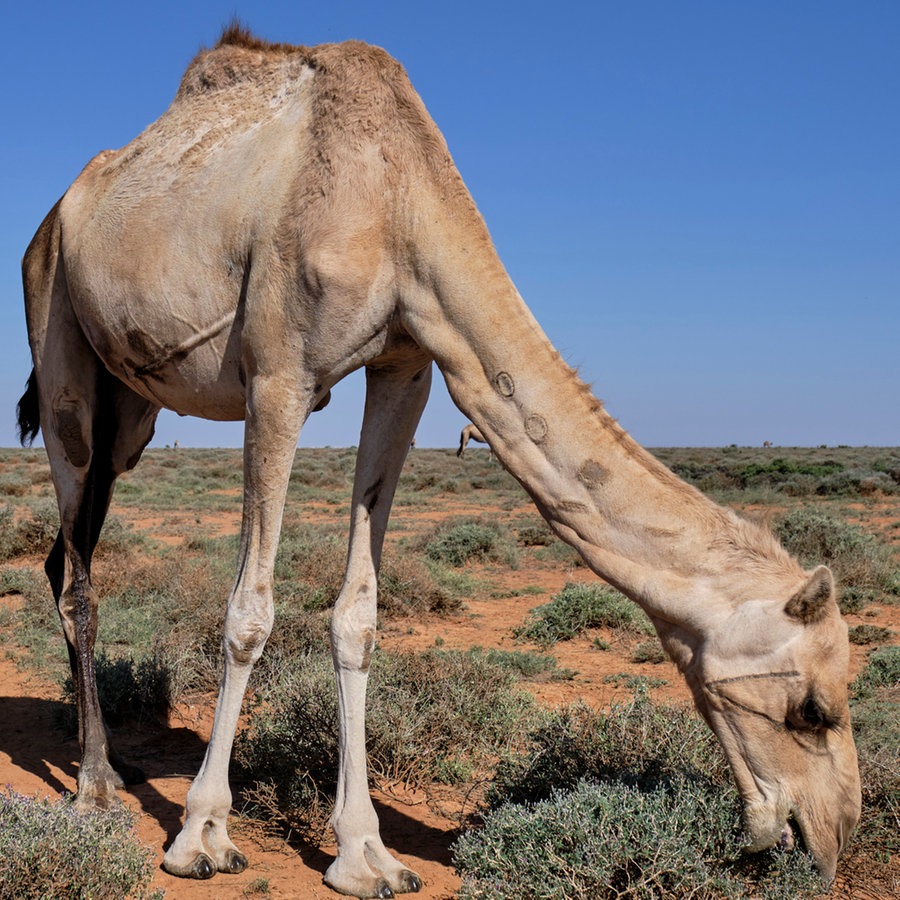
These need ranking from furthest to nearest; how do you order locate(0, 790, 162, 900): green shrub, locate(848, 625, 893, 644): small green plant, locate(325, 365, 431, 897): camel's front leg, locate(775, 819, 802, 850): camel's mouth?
locate(848, 625, 893, 644): small green plant → locate(325, 365, 431, 897): camel's front leg → locate(0, 790, 162, 900): green shrub → locate(775, 819, 802, 850): camel's mouth

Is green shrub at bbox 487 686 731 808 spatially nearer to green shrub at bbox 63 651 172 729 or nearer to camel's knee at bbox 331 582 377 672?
camel's knee at bbox 331 582 377 672

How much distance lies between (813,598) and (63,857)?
273 cm

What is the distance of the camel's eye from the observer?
303 centimetres

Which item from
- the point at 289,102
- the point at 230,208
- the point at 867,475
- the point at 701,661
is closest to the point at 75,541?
the point at 230,208

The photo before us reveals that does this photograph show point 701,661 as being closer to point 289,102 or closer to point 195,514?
point 289,102

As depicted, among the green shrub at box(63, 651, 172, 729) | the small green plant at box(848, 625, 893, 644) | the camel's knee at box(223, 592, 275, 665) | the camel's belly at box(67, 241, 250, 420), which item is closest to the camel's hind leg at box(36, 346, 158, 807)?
the camel's belly at box(67, 241, 250, 420)

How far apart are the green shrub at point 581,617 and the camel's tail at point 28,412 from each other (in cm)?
528

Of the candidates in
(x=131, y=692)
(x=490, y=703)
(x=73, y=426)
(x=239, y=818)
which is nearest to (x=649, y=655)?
(x=490, y=703)

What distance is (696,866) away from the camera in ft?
10.6

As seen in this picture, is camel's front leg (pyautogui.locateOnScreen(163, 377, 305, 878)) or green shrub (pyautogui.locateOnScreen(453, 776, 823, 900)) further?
camel's front leg (pyautogui.locateOnScreen(163, 377, 305, 878))

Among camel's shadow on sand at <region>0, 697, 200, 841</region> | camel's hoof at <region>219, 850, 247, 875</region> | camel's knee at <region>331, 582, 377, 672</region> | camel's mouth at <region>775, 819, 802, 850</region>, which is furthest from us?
camel's shadow on sand at <region>0, 697, 200, 841</region>

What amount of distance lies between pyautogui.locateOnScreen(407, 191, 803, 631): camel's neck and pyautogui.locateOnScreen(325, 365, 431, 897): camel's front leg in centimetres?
71

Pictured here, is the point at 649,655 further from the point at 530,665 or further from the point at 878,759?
the point at 878,759

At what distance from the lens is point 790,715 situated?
3076 mm
